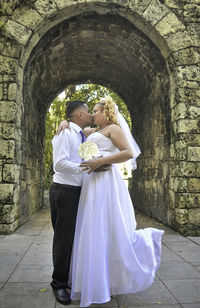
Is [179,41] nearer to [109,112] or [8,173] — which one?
[109,112]

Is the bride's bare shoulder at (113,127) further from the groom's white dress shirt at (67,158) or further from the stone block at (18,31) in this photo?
the stone block at (18,31)

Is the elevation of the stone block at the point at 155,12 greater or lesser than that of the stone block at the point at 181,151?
greater

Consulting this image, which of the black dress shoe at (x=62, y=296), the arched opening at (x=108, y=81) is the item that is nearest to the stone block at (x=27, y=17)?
the arched opening at (x=108, y=81)

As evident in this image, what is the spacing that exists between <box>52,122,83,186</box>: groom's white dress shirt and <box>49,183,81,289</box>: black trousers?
0.07 metres

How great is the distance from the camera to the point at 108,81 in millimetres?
8484

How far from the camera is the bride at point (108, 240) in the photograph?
2107 millimetres

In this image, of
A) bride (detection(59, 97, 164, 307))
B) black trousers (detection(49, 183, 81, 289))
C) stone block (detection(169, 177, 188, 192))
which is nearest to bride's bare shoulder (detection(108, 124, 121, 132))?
bride (detection(59, 97, 164, 307))

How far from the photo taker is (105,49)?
21.8 feet

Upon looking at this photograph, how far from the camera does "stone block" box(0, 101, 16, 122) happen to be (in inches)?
179

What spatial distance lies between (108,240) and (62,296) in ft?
1.94

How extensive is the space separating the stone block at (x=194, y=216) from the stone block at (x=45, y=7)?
4.19 meters

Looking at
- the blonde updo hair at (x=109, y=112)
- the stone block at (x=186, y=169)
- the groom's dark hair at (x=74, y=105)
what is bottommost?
the stone block at (x=186, y=169)

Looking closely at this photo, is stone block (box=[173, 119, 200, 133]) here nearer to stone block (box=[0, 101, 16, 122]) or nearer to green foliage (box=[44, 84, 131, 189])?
stone block (box=[0, 101, 16, 122])

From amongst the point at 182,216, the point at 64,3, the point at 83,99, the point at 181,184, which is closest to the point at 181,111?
the point at 181,184
